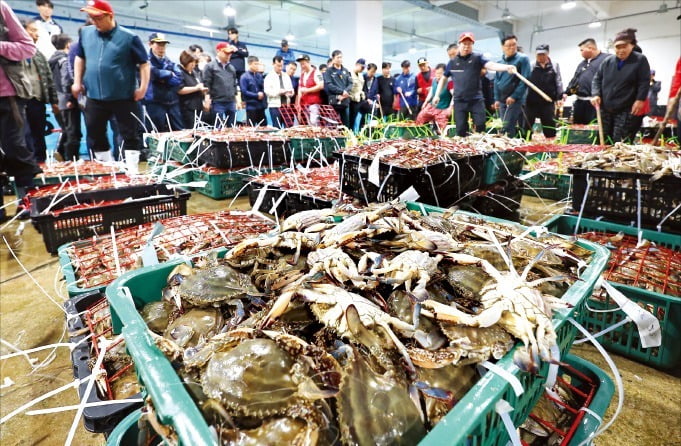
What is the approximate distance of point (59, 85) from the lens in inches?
241

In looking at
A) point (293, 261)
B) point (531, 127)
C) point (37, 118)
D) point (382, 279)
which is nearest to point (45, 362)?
point (293, 261)

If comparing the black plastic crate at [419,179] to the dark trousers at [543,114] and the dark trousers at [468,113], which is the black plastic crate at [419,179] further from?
the dark trousers at [543,114]

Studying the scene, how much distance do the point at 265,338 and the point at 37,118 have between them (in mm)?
5563

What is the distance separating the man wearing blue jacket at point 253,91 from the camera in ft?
25.1

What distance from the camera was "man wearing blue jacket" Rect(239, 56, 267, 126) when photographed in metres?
7.66

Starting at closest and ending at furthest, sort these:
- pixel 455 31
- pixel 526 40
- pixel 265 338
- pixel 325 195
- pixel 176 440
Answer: pixel 176 440, pixel 265 338, pixel 325 195, pixel 526 40, pixel 455 31

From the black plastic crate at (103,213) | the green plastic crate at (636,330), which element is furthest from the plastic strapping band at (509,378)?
the black plastic crate at (103,213)

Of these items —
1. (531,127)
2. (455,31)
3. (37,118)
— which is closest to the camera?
(37,118)

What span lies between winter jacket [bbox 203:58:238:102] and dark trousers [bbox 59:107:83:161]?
7.02 ft

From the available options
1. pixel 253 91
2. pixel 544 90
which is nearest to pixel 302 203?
pixel 253 91

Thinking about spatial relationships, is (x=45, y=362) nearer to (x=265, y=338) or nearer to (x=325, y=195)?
(x=265, y=338)

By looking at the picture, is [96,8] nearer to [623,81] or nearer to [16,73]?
[16,73]

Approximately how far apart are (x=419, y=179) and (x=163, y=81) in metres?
6.11

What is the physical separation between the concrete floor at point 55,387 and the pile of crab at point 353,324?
757mm
